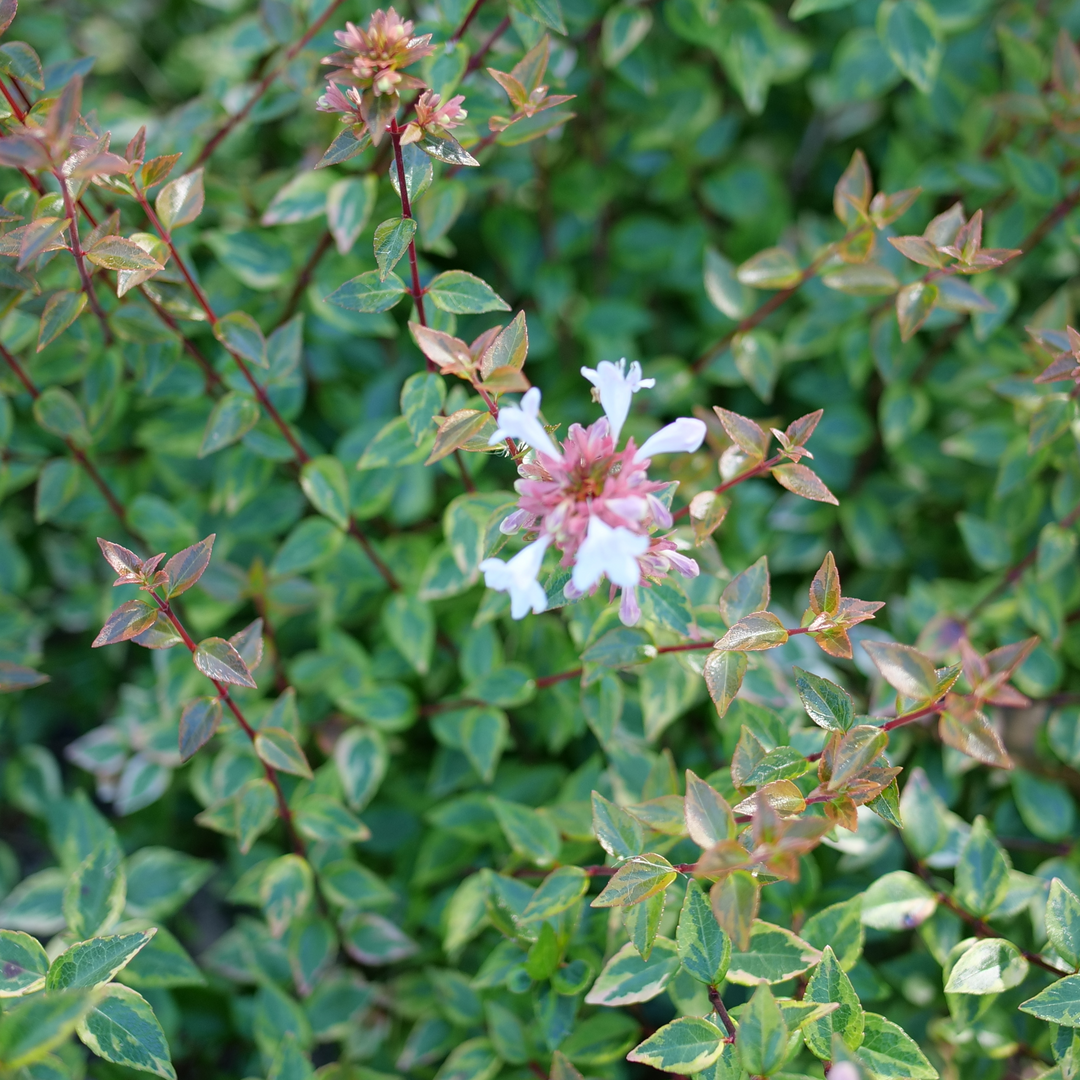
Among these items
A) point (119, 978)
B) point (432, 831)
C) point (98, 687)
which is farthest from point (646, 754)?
point (98, 687)

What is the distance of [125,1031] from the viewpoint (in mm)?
1384

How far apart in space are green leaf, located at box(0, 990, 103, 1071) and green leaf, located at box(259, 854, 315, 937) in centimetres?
69

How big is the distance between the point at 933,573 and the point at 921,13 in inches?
58.0

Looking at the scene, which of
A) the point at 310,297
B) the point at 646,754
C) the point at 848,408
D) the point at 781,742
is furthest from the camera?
the point at 848,408

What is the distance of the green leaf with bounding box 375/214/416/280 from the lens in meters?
1.38

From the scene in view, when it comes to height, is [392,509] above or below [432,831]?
above

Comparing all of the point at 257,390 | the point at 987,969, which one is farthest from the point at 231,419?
the point at 987,969

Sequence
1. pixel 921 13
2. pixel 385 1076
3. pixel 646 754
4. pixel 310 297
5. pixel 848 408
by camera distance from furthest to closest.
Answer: pixel 848 408, pixel 310 297, pixel 921 13, pixel 646 754, pixel 385 1076

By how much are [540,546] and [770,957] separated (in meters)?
0.84

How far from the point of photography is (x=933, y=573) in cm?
258

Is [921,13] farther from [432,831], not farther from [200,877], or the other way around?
[200,877]

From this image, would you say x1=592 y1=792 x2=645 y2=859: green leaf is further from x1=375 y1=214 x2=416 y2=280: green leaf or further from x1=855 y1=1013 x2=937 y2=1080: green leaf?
x1=375 y1=214 x2=416 y2=280: green leaf

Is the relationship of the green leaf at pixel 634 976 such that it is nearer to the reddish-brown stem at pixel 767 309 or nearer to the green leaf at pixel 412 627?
the green leaf at pixel 412 627

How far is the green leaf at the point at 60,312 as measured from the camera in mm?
1519
